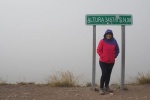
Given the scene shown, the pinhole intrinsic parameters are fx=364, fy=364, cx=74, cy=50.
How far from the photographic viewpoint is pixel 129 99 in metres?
9.56

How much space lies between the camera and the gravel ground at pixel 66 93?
980cm

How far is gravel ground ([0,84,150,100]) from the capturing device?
32.2 ft

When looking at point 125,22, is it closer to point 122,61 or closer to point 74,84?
point 122,61

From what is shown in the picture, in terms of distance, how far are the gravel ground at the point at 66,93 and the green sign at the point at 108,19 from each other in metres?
2.00

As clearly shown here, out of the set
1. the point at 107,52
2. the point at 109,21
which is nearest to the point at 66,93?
the point at 107,52

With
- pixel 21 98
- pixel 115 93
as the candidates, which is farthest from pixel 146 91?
pixel 21 98

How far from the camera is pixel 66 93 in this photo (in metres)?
10.4

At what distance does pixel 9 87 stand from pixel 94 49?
3096 mm

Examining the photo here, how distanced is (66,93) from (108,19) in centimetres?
246

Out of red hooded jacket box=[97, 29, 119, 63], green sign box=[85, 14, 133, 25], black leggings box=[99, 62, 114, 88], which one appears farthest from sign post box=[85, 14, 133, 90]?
red hooded jacket box=[97, 29, 119, 63]

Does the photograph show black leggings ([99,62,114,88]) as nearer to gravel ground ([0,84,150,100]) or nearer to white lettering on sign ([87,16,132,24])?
gravel ground ([0,84,150,100])

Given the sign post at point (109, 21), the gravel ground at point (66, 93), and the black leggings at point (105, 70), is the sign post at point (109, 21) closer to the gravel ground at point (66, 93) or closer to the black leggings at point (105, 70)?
the black leggings at point (105, 70)

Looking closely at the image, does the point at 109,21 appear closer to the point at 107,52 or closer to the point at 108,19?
the point at 108,19

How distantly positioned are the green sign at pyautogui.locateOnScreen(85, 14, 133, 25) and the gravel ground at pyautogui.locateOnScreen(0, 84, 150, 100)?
2003mm
